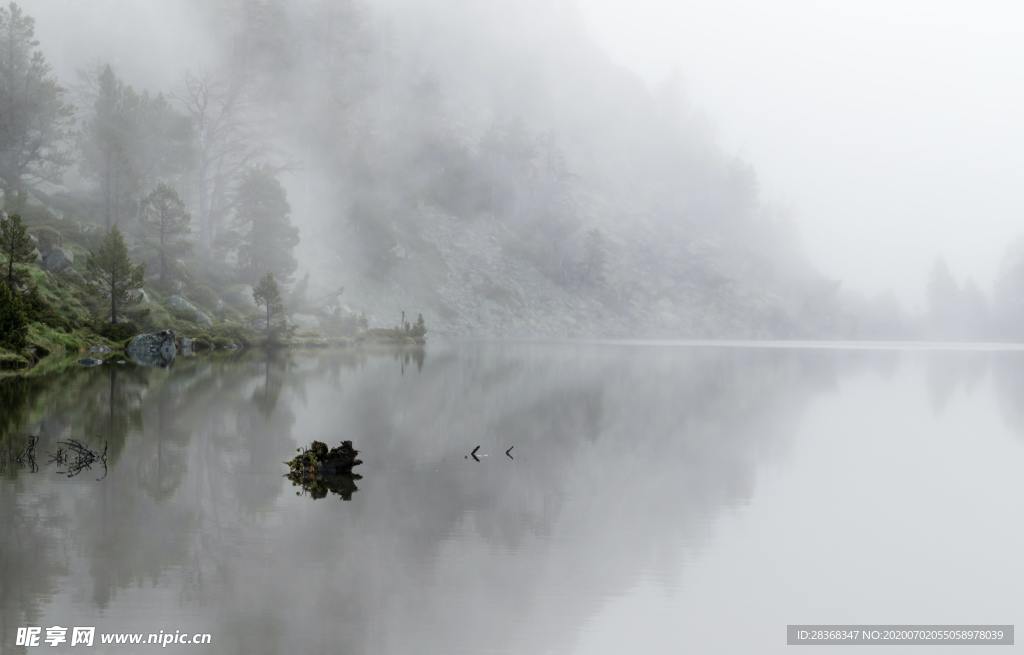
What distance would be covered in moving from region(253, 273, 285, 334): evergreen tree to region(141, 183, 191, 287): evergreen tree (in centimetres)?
1094

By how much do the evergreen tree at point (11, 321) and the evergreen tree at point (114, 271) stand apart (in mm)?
19600

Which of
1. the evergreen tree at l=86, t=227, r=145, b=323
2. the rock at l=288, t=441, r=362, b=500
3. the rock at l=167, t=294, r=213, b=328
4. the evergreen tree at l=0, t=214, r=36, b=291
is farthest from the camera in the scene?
the rock at l=167, t=294, r=213, b=328

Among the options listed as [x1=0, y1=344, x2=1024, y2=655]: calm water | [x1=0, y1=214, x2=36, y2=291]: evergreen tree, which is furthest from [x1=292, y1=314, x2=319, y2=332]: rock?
[x1=0, y1=344, x2=1024, y2=655]: calm water

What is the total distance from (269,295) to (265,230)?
26.2 metres

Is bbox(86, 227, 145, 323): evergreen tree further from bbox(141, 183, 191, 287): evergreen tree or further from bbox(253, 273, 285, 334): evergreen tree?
bbox(141, 183, 191, 287): evergreen tree

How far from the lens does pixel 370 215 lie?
17275 cm

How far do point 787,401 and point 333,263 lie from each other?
118428 millimetres

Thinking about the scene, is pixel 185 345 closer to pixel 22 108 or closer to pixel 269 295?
pixel 269 295

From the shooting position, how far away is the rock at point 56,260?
7988 cm

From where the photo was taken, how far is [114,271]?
7438cm

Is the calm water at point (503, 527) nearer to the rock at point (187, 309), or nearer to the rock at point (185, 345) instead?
the rock at point (185, 345)

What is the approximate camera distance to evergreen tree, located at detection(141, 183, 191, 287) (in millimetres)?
96000

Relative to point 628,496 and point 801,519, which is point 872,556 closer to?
point 801,519

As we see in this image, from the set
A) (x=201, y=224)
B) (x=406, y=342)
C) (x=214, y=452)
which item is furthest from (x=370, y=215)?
(x=214, y=452)
